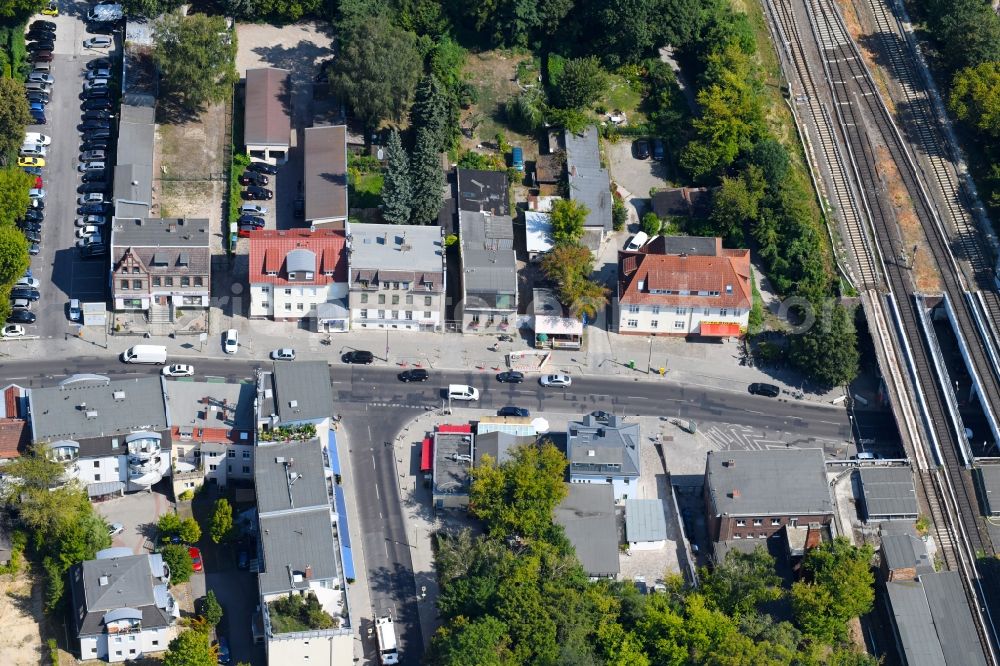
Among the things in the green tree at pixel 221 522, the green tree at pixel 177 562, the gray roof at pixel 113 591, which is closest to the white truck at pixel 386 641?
the green tree at pixel 221 522

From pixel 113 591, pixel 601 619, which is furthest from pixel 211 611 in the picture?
pixel 601 619

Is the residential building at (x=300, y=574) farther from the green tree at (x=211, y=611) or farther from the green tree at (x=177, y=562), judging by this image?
the green tree at (x=177, y=562)

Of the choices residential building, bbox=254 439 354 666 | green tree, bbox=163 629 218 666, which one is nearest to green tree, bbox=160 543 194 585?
residential building, bbox=254 439 354 666

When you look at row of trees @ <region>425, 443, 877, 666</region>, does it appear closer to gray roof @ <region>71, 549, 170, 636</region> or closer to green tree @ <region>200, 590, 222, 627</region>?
green tree @ <region>200, 590, 222, 627</region>

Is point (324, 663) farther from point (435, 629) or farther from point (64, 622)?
point (64, 622)

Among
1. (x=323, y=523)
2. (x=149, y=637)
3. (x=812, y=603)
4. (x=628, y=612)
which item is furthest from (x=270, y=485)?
(x=812, y=603)
